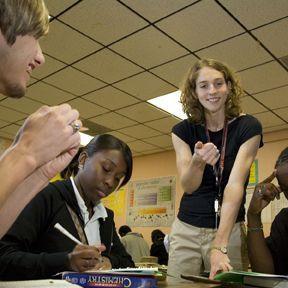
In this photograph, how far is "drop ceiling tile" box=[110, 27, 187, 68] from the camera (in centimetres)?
316

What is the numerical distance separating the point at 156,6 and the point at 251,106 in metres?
2.25

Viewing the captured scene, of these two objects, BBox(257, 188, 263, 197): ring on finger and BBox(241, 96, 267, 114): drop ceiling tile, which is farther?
BBox(241, 96, 267, 114): drop ceiling tile

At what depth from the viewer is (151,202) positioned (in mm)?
6695

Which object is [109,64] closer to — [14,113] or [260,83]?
[260,83]

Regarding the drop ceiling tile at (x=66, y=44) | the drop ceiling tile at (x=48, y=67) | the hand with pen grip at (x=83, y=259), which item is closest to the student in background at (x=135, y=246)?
the drop ceiling tile at (x=48, y=67)

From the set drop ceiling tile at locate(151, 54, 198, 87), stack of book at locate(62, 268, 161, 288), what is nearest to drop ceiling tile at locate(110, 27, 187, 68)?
Answer: drop ceiling tile at locate(151, 54, 198, 87)

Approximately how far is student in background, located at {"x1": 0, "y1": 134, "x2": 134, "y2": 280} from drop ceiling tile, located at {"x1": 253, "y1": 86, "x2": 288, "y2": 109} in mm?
2949

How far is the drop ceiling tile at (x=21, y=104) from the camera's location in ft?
15.5

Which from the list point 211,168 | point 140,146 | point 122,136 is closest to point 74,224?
point 211,168

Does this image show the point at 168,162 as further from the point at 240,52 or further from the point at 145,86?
the point at 240,52

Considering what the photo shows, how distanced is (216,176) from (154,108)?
3.28 meters

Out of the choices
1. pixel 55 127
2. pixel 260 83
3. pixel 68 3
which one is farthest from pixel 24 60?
pixel 260 83

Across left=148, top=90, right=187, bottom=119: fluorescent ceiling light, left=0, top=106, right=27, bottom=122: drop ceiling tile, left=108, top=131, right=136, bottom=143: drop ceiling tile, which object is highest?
left=0, top=106, right=27, bottom=122: drop ceiling tile

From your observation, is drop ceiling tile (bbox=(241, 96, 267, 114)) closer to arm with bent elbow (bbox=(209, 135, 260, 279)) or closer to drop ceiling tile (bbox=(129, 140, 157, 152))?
drop ceiling tile (bbox=(129, 140, 157, 152))
